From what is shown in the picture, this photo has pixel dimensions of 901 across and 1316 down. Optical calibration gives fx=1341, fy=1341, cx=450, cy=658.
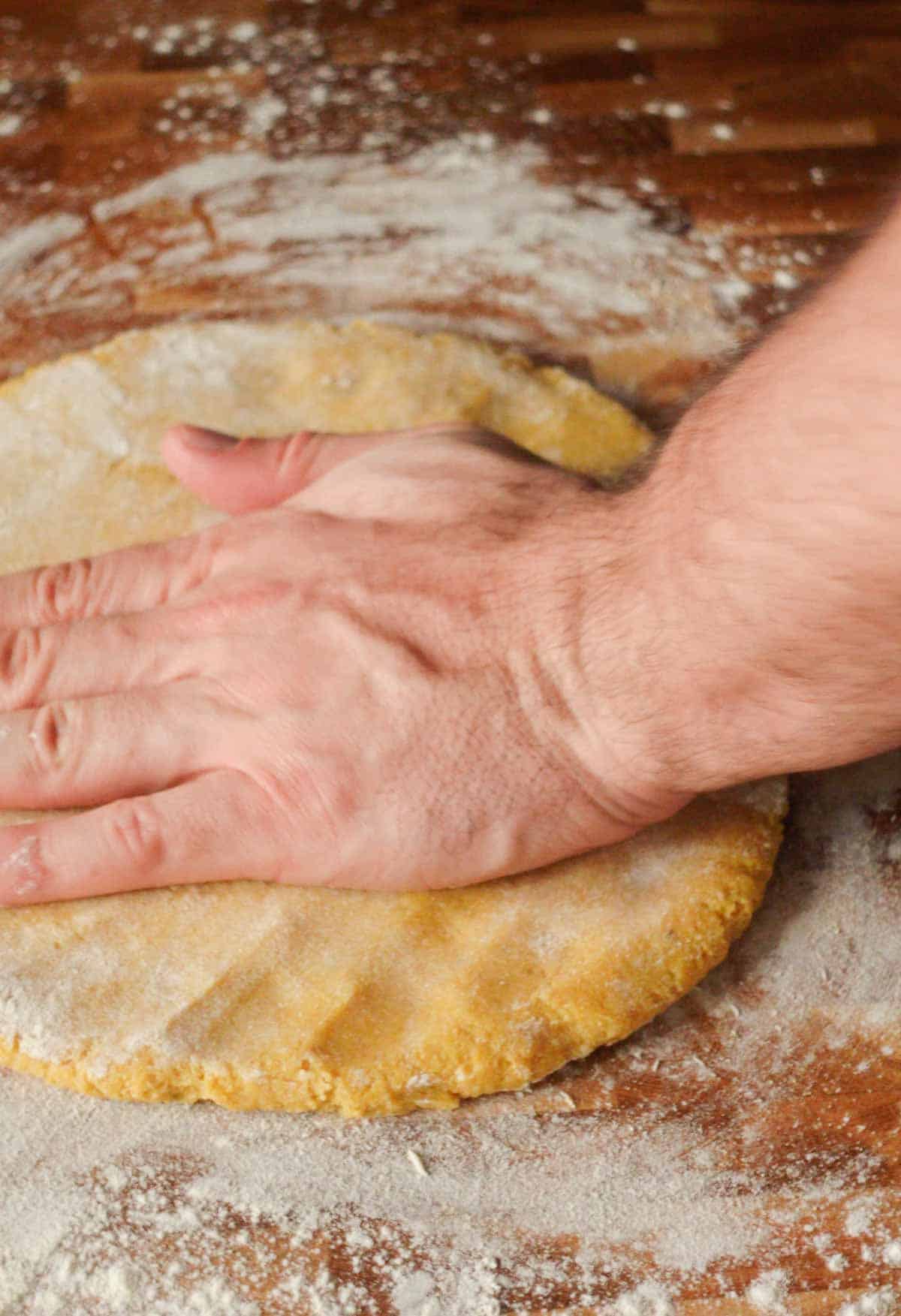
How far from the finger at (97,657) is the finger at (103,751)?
56 mm

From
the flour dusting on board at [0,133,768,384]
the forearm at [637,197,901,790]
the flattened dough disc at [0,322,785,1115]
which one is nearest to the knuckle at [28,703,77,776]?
the flattened dough disc at [0,322,785,1115]

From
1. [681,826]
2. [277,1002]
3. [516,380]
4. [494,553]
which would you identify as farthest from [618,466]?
[277,1002]

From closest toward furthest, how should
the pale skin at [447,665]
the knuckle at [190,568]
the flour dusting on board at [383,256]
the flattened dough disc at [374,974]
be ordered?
the pale skin at [447,665], the flattened dough disc at [374,974], the knuckle at [190,568], the flour dusting on board at [383,256]

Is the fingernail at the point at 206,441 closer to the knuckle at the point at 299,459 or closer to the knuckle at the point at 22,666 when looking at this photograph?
the knuckle at the point at 299,459

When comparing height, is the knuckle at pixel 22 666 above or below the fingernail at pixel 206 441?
below

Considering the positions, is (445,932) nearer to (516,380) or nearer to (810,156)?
(516,380)

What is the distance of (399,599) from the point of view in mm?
1245

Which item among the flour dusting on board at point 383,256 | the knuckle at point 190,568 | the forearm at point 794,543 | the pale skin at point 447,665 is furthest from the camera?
the flour dusting on board at point 383,256

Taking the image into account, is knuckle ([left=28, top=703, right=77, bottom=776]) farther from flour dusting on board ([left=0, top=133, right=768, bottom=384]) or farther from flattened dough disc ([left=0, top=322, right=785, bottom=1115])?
flour dusting on board ([left=0, top=133, right=768, bottom=384])

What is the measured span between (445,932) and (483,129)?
129 cm

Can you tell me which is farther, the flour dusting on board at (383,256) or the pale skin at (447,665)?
the flour dusting on board at (383,256)

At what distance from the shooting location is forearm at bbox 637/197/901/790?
888 millimetres

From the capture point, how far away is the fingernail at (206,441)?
56.6 inches

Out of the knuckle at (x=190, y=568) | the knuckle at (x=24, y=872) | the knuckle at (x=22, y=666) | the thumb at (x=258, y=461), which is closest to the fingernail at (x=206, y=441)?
the thumb at (x=258, y=461)
